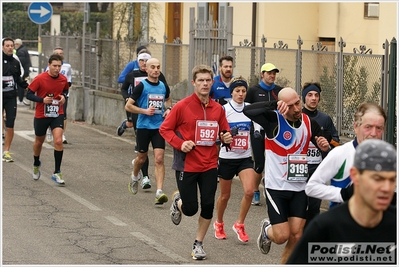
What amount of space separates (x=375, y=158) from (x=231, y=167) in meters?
5.73

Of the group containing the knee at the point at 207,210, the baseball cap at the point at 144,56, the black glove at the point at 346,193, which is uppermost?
the baseball cap at the point at 144,56

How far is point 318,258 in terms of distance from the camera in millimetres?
4898

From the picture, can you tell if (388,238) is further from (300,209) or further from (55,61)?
(55,61)

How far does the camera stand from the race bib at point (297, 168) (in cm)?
798

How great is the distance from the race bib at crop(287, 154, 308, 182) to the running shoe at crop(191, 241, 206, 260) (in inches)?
58.5

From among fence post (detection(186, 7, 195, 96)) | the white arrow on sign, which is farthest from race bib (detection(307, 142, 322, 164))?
the white arrow on sign

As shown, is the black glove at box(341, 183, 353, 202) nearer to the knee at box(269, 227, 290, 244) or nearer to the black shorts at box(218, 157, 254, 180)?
the knee at box(269, 227, 290, 244)

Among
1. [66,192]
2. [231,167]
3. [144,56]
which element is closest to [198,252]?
[231,167]

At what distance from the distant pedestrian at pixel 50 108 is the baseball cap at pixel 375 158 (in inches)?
373

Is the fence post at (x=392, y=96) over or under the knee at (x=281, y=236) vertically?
over

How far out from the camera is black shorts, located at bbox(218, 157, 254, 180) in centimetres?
1005

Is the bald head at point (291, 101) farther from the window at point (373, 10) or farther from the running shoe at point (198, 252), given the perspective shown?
the window at point (373, 10)

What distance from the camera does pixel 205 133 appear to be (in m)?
9.12

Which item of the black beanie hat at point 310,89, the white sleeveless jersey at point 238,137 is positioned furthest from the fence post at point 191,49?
the black beanie hat at point 310,89
